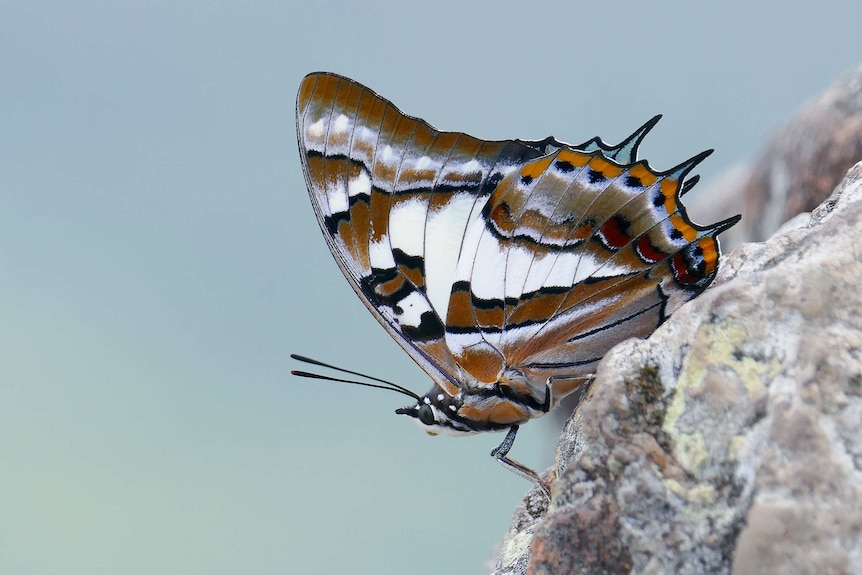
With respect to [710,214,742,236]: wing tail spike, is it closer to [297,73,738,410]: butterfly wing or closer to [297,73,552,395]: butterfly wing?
[297,73,738,410]: butterfly wing

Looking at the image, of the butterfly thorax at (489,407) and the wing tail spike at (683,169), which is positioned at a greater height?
the wing tail spike at (683,169)

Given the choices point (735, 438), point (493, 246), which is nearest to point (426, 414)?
point (493, 246)

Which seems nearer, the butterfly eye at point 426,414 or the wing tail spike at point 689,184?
the wing tail spike at point 689,184

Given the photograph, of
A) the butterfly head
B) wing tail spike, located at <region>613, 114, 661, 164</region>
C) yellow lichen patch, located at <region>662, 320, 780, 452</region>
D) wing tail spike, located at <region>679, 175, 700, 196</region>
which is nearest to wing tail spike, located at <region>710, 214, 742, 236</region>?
wing tail spike, located at <region>679, 175, 700, 196</region>

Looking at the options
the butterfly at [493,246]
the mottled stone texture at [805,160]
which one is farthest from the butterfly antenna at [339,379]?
the mottled stone texture at [805,160]

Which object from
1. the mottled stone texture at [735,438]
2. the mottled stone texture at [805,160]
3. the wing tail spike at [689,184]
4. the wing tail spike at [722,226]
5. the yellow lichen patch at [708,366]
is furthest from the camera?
the mottled stone texture at [805,160]

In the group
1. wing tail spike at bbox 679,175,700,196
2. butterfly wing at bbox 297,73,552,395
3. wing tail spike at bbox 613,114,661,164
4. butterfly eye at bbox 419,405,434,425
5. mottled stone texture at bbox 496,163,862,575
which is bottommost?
mottled stone texture at bbox 496,163,862,575

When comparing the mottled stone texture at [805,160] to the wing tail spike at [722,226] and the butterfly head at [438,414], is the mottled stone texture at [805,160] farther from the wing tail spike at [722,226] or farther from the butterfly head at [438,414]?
the butterfly head at [438,414]

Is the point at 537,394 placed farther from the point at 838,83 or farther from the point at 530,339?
the point at 838,83
